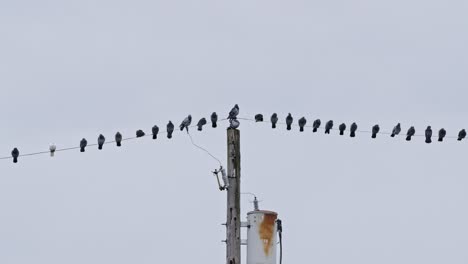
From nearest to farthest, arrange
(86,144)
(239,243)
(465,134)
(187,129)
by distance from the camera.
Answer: (239,243)
(187,129)
(86,144)
(465,134)

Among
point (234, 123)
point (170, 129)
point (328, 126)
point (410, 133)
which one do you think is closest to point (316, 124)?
point (328, 126)

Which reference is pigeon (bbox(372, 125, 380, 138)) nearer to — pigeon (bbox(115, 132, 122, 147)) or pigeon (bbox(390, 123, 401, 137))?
pigeon (bbox(390, 123, 401, 137))

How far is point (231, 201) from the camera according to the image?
28.0 meters

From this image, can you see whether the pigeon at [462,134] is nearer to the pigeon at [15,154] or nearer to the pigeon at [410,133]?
the pigeon at [410,133]

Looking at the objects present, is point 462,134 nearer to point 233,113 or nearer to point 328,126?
point 328,126

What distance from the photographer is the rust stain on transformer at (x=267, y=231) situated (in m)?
28.3

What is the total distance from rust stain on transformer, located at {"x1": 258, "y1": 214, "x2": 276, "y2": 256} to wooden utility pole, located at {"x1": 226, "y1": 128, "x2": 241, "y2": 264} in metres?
0.70

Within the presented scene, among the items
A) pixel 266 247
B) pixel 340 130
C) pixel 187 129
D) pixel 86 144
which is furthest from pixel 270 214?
pixel 340 130

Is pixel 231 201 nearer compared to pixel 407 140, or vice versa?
pixel 231 201

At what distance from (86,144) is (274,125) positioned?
17.0 feet

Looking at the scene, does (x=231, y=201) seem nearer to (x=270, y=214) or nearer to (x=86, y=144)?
(x=270, y=214)

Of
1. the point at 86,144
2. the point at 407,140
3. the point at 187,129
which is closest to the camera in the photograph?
the point at 187,129

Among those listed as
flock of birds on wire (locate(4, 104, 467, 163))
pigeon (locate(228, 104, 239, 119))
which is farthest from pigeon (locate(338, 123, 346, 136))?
pigeon (locate(228, 104, 239, 119))

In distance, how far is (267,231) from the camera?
A: 2844cm
